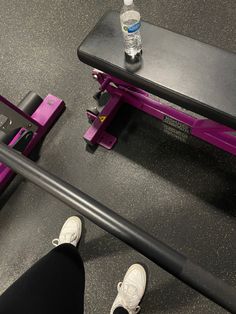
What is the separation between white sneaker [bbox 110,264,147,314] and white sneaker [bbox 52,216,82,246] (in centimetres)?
26

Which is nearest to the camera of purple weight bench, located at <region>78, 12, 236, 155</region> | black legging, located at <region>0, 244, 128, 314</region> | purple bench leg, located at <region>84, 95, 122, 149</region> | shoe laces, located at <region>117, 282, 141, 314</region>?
black legging, located at <region>0, 244, 128, 314</region>

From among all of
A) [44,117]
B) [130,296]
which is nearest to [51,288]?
[130,296]

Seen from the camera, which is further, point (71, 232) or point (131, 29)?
point (71, 232)

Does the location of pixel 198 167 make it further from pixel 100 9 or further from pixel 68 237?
pixel 100 9

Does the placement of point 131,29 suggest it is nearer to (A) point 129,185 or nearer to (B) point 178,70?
(B) point 178,70

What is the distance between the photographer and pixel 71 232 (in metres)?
1.37

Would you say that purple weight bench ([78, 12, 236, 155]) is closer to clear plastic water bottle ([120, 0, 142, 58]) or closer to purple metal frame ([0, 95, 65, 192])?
clear plastic water bottle ([120, 0, 142, 58])

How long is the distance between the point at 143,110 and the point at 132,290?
2.57 ft

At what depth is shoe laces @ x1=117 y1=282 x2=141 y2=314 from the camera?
1236 mm

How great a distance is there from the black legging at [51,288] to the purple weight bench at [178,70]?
23.9 inches

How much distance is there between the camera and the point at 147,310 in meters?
1.27

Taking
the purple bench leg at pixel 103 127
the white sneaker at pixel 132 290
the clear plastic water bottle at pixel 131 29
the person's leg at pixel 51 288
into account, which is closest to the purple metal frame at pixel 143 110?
the purple bench leg at pixel 103 127

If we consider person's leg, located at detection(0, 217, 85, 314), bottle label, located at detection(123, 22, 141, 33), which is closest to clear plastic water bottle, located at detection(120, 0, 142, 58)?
bottle label, located at detection(123, 22, 141, 33)

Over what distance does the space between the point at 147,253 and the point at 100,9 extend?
1.60 metres
